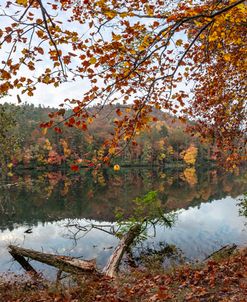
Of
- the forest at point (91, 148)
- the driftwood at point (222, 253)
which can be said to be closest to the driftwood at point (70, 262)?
the driftwood at point (222, 253)

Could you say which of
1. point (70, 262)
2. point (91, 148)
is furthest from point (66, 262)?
point (91, 148)

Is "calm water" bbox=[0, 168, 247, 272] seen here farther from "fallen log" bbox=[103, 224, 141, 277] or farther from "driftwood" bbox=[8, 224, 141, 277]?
"driftwood" bbox=[8, 224, 141, 277]

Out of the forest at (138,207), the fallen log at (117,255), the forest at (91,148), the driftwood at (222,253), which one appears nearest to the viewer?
the forest at (138,207)

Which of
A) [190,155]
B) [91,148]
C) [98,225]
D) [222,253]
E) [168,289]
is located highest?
[91,148]

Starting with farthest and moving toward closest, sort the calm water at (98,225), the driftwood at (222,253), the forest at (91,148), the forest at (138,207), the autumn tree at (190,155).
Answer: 1. the autumn tree at (190,155)
2. the forest at (91,148)
3. the calm water at (98,225)
4. the driftwood at (222,253)
5. the forest at (138,207)

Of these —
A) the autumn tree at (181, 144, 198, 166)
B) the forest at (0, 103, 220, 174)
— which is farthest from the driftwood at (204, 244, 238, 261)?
the autumn tree at (181, 144, 198, 166)

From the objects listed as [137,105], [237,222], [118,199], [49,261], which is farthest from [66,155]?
[137,105]

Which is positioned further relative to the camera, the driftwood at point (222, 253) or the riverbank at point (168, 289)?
the driftwood at point (222, 253)

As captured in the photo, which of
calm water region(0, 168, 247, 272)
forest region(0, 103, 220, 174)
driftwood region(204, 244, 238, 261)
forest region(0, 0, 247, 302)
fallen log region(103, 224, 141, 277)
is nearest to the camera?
forest region(0, 0, 247, 302)

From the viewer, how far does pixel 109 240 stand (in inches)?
854

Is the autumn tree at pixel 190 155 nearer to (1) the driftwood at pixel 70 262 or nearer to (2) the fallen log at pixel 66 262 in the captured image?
(1) the driftwood at pixel 70 262

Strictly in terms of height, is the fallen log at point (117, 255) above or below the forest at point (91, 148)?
below

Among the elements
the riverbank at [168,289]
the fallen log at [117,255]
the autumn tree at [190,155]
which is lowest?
the fallen log at [117,255]

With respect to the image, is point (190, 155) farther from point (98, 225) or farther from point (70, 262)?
point (70, 262)
